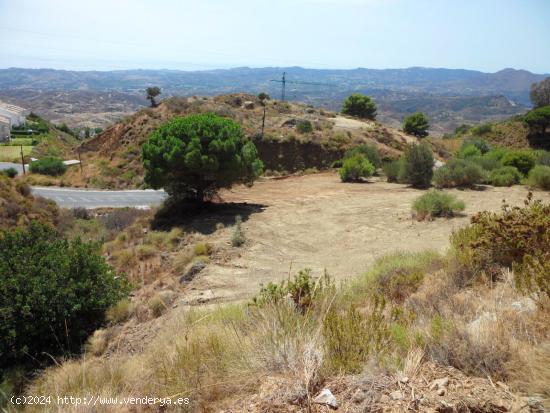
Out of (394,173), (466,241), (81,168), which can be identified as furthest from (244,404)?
(81,168)

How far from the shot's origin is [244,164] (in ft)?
60.7

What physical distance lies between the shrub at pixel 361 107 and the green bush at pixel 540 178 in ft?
116

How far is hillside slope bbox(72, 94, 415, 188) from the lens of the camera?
1337 inches

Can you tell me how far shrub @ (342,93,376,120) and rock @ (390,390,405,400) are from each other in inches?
2061

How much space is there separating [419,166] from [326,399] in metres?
20.0

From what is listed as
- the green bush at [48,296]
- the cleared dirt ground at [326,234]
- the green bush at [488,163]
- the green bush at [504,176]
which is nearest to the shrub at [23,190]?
the cleared dirt ground at [326,234]

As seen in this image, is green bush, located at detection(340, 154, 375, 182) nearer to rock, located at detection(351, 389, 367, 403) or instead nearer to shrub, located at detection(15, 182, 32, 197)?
shrub, located at detection(15, 182, 32, 197)

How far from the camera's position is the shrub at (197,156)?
1728 centimetres

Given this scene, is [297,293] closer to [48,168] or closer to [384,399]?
[384,399]

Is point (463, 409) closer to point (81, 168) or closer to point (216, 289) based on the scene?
point (216, 289)

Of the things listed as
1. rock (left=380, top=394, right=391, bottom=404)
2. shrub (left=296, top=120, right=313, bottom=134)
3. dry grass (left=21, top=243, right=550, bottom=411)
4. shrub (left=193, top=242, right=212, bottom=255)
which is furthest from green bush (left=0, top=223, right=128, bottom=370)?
shrub (left=296, top=120, right=313, bottom=134)

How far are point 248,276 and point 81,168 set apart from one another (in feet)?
108

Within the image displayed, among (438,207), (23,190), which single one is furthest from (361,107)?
(438,207)

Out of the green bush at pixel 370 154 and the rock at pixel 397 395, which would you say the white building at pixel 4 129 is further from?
the rock at pixel 397 395
